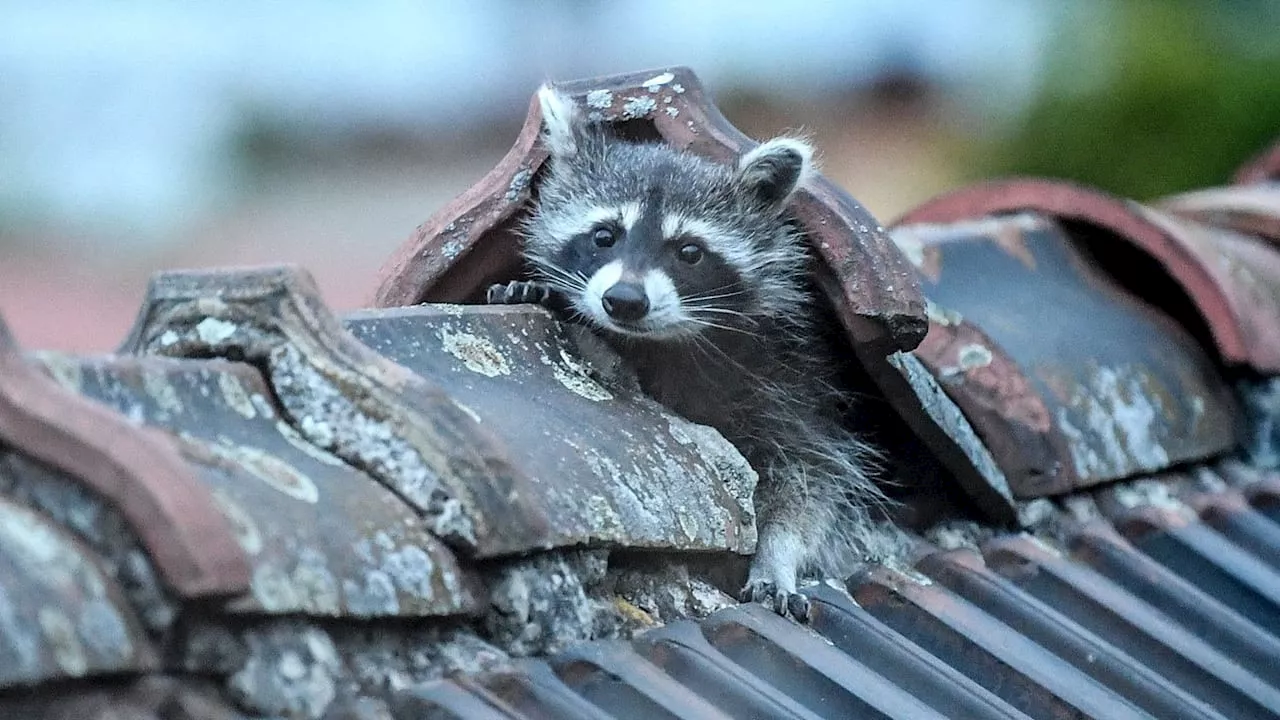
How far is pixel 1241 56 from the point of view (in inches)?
374

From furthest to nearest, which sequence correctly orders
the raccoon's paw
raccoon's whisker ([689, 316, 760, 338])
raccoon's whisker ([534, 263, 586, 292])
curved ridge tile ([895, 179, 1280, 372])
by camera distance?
curved ridge tile ([895, 179, 1280, 372]) < raccoon's whisker ([689, 316, 760, 338]) < raccoon's whisker ([534, 263, 586, 292]) < the raccoon's paw

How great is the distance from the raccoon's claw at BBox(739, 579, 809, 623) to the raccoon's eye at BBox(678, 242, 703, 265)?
1.09 metres

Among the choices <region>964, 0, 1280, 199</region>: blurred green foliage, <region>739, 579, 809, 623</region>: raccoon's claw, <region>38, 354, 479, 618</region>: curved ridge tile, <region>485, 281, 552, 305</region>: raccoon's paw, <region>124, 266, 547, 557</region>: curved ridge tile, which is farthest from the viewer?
<region>964, 0, 1280, 199</region>: blurred green foliage

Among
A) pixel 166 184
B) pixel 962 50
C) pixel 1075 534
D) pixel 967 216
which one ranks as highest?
pixel 967 216

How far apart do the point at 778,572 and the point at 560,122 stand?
37.6 inches

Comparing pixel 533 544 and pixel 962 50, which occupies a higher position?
pixel 533 544

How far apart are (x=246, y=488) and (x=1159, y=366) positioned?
2380 mm

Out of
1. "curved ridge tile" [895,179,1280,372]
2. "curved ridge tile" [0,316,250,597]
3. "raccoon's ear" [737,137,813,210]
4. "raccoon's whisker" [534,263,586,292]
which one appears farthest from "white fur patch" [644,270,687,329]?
"curved ridge tile" [0,316,250,597]

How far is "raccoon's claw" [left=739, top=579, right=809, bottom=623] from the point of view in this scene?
8.13 ft

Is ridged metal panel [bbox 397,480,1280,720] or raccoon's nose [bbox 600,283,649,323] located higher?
raccoon's nose [bbox 600,283,649,323]

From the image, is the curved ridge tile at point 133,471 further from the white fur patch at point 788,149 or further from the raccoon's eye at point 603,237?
the raccoon's eye at point 603,237

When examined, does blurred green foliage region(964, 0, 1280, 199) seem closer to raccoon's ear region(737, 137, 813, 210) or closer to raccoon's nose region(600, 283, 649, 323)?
raccoon's ear region(737, 137, 813, 210)

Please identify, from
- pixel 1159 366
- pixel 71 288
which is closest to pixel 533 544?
pixel 1159 366

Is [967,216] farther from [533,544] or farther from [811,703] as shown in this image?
[533,544]
